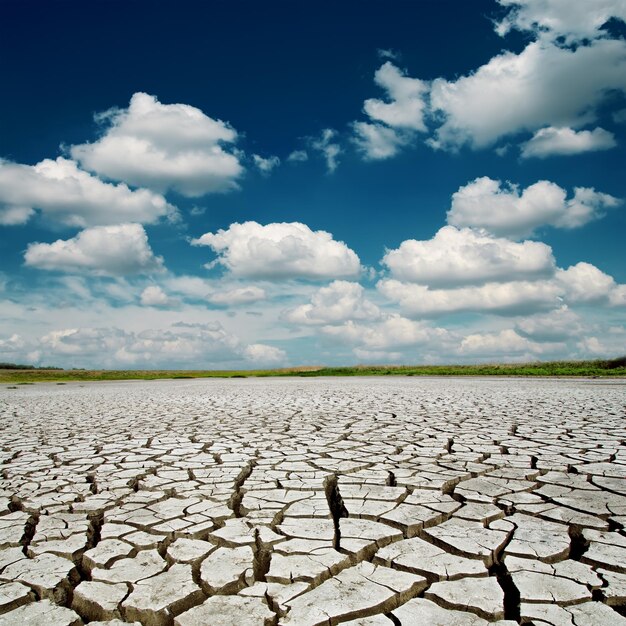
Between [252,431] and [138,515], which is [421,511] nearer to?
[138,515]

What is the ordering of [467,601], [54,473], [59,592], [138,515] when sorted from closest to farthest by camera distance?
[467,601] → [59,592] → [138,515] → [54,473]

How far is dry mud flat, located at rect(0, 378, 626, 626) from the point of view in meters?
1.57

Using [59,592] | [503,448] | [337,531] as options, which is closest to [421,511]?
[337,531]

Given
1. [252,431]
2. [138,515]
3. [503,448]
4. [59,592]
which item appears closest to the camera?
[59,592]

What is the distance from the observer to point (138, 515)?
244cm

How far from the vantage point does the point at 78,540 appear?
6.99 ft

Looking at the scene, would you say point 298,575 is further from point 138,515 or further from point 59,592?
point 138,515

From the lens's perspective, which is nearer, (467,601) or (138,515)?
(467,601)

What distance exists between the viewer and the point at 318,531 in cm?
218

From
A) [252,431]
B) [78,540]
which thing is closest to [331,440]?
[252,431]

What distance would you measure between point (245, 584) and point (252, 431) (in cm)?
343

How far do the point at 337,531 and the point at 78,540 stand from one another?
1168mm

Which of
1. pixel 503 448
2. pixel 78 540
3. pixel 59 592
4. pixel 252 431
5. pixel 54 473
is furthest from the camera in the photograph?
pixel 252 431

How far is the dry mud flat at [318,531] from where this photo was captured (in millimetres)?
1565
